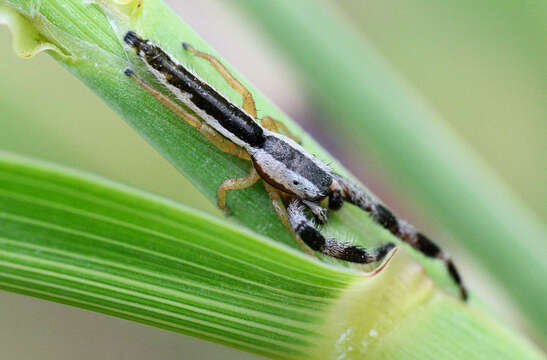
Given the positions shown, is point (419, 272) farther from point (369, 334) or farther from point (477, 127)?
point (477, 127)

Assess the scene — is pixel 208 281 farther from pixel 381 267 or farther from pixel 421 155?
pixel 421 155

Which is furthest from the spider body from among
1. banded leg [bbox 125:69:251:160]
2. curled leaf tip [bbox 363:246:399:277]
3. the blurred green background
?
the blurred green background

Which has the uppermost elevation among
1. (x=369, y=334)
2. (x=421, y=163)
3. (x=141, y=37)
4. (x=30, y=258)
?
(x=421, y=163)

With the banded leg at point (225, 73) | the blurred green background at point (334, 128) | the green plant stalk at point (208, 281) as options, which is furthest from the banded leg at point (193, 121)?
A: the blurred green background at point (334, 128)

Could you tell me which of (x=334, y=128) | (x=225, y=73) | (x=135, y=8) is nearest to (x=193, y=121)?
(x=225, y=73)

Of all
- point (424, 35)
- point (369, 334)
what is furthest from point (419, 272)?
point (424, 35)

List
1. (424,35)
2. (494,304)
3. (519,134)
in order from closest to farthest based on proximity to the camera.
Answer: (494,304) < (519,134) < (424,35)

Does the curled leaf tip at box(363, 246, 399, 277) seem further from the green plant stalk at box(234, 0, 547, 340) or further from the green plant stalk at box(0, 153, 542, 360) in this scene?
the green plant stalk at box(234, 0, 547, 340)
